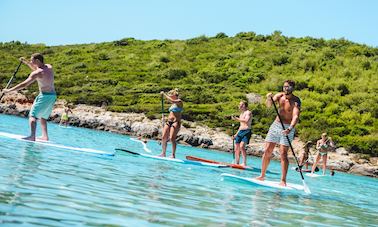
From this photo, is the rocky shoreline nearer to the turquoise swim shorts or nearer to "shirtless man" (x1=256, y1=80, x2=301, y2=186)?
"shirtless man" (x1=256, y1=80, x2=301, y2=186)

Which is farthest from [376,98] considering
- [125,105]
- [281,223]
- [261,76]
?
[281,223]

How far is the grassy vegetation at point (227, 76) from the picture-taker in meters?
41.7

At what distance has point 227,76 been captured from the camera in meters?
59.9

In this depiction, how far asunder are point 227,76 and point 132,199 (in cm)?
5393

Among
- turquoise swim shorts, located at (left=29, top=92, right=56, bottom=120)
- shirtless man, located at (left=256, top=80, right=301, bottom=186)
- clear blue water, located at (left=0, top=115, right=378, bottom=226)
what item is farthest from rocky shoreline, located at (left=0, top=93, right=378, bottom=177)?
turquoise swim shorts, located at (left=29, top=92, right=56, bottom=120)

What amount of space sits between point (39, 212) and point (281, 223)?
293cm

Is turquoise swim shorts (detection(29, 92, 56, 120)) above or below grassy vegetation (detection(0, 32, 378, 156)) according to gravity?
below

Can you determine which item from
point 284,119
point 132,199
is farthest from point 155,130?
point 132,199

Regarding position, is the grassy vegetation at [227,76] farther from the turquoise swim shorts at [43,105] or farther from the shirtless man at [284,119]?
the turquoise swim shorts at [43,105]

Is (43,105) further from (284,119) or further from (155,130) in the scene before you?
(155,130)

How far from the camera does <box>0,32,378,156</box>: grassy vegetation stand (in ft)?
137

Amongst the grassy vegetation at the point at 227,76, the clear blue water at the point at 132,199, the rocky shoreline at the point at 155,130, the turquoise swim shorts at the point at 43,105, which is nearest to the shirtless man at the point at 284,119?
the clear blue water at the point at 132,199

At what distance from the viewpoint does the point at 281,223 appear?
6.37 meters

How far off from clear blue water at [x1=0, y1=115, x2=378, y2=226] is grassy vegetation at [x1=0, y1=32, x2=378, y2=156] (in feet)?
89.0
